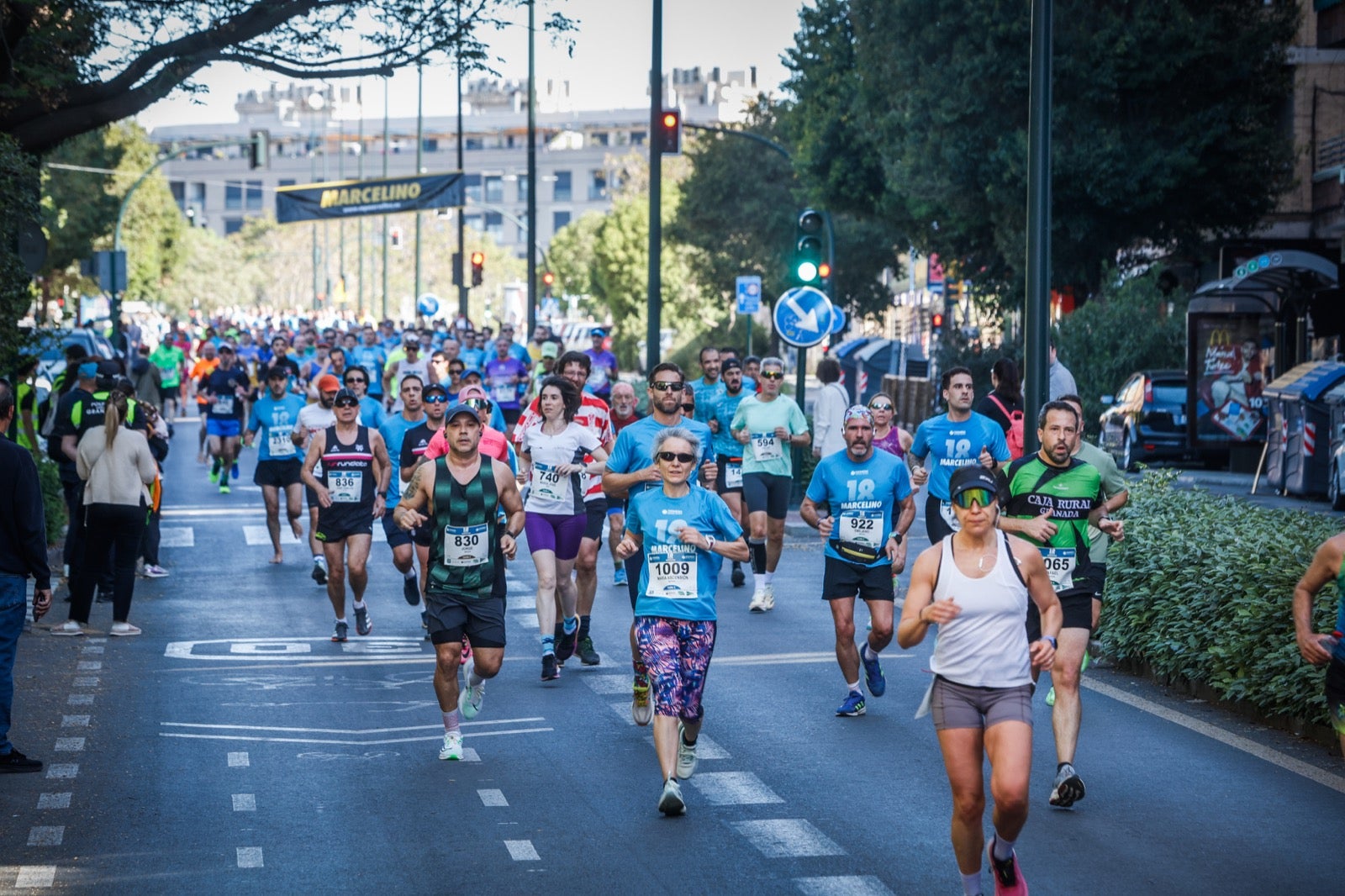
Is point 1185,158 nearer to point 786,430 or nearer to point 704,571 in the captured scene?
point 786,430

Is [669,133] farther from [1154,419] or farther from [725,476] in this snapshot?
[725,476]

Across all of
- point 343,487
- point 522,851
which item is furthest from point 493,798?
point 343,487

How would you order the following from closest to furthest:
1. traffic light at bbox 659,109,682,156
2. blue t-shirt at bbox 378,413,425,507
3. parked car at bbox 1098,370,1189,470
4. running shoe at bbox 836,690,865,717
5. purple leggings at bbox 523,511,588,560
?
running shoe at bbox 836,690,865,717 → purple leggings at bbox 523,511,588,560 → blue t-shirt at bbox 378,413,425,507 → traffic light at bbox 659,109,682,156 → parked car at bbox 1098,370,1189,470

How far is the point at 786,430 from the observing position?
14688mm

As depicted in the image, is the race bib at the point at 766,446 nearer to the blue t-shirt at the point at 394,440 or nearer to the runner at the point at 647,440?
the blue t-shirt at the point at 394,440

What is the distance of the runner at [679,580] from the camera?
27.3ft

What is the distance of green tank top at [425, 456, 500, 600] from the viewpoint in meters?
9.32

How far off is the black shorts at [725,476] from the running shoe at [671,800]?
7774mm

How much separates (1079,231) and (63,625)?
2188cm

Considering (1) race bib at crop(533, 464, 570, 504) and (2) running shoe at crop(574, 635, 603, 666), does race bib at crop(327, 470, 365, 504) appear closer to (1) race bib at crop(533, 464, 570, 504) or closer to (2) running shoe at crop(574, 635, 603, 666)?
(1) race bib at crop(533, 464, 570, 504)

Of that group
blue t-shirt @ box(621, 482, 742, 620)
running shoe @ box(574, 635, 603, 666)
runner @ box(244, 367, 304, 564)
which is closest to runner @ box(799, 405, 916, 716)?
blue t-shirt @ box(621, 482, 742, 620)

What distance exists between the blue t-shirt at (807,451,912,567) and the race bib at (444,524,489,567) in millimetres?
1965

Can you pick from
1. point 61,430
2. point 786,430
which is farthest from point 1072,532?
point 61,430

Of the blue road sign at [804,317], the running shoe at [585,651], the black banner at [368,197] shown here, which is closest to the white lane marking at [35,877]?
the running shoe at [585,651]
